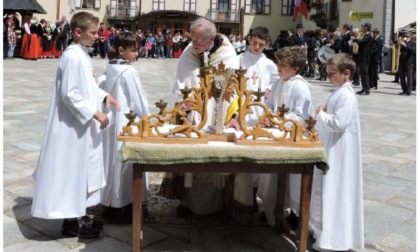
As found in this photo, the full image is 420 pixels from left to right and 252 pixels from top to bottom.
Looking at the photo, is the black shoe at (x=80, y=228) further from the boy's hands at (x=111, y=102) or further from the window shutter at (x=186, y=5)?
the window shutter at (x=186, y=5)

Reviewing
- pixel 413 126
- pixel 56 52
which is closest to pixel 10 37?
pixel 56 52

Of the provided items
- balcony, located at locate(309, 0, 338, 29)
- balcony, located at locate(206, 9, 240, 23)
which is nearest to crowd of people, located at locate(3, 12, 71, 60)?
balcony, located at locate(309, 0, 338, 29)

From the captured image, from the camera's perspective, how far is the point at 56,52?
24328 mm

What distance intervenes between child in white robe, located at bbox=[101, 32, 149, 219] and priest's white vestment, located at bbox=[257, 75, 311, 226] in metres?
1.02

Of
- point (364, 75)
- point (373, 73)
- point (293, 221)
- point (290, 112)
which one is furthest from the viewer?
point (373, 73)

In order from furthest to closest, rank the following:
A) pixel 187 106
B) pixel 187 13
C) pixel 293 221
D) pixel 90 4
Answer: pixel 90 4 < pixel 187 13 < pixel 293 221 < pixel 187 106

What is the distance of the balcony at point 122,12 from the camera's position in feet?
167

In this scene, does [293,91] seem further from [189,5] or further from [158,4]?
[189,5]

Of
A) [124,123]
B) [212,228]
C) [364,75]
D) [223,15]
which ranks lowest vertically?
[212,228]

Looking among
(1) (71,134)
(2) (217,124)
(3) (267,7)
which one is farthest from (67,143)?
(3) (267,7)

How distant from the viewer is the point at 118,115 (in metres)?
4.22

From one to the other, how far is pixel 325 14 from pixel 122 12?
69.5 ft

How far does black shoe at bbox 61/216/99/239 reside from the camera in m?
4.02

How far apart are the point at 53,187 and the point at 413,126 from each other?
7695 millimetres
